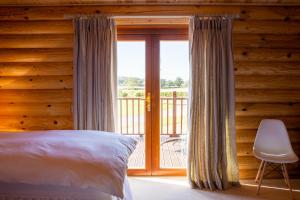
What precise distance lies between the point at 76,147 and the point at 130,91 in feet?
6.43

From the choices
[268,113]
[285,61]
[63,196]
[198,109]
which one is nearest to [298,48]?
[285,61]

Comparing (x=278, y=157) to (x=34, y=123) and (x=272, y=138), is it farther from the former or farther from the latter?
(x=34, y=123)

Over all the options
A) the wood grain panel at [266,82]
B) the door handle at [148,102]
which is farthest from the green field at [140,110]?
the wood grain panel at [266,82]

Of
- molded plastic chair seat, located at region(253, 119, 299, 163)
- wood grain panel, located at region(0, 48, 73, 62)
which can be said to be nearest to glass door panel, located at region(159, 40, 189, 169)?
molded plastic chair seat, located at region(253, 119, 299, 163)

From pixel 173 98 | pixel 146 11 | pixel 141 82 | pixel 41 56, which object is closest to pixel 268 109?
pixel 173 98

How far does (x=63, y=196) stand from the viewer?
5.59ft

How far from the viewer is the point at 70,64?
3.42 m

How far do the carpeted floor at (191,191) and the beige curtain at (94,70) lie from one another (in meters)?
0.91

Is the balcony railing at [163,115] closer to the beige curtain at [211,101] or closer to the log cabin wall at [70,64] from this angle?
the beige curtain at [211,101]

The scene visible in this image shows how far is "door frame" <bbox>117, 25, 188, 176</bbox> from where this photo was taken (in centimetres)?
353

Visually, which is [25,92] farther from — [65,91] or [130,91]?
[130,91]

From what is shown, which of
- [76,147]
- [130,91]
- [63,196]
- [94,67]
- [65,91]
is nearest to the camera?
[63,196]

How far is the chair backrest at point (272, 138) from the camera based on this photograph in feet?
10.5

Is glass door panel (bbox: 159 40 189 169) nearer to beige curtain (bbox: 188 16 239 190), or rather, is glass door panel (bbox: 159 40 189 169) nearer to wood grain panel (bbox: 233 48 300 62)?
beige curtain (bbox: 188 16 239 190)
